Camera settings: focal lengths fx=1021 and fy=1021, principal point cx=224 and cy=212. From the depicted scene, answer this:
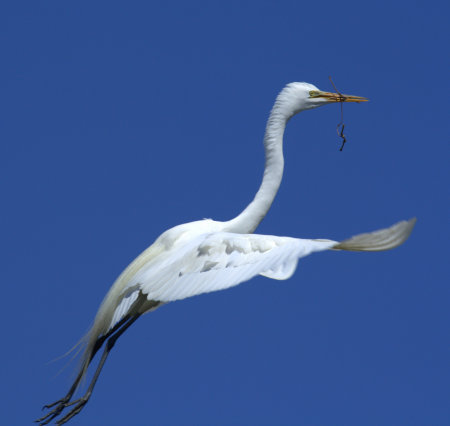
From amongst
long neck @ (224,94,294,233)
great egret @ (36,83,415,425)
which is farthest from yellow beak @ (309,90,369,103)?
long neck @ (224,94,294,233)

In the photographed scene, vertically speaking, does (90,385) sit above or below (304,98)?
below

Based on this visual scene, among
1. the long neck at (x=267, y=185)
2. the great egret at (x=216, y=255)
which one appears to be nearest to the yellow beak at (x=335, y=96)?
the great egret at (x=216, y=255)

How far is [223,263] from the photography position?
19.5 ft

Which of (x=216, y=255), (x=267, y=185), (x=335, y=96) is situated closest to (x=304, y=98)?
(x=335, y=96)

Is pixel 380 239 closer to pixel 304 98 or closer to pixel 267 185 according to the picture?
pixel 267 185

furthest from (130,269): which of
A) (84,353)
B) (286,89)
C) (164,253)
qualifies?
(286,89)

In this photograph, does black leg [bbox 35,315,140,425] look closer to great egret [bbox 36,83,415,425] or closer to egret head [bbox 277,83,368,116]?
great egret [bbox 36,83,415,425]

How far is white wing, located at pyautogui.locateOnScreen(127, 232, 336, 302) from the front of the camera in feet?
19.0

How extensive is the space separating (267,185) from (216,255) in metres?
1.18

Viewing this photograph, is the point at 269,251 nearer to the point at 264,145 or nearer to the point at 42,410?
the point at 264,145

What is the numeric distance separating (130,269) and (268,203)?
1.06 m

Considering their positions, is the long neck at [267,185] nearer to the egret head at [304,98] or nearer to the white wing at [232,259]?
the egret head at [304,98]

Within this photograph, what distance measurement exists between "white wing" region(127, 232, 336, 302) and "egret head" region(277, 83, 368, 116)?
1428mm

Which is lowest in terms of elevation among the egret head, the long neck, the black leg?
the black leg
